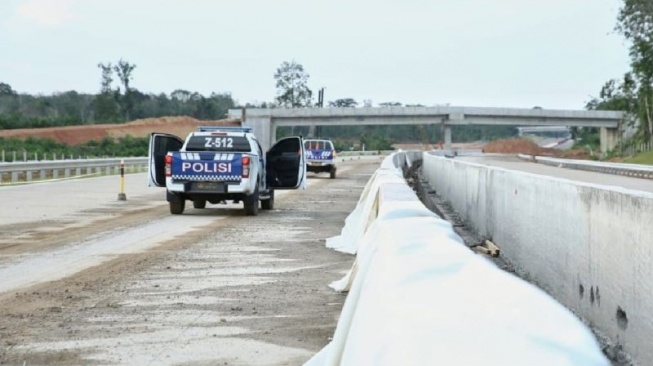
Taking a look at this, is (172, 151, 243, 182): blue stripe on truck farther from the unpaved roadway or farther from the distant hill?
the distant hill

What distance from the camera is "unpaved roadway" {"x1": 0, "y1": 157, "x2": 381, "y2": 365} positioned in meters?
7.82

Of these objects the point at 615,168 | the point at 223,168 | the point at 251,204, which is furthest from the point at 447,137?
the point at 223,168

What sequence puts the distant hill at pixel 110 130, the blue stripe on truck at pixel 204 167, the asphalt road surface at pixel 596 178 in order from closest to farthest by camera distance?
1. the blue stripe on truck at pixel 204 167
2. the asphalt road surface at pixel 596 178
3. the distant hill at pixel 110 130

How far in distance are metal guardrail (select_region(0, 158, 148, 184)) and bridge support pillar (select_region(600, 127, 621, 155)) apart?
73.1 metres

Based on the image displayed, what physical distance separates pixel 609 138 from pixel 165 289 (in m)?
114

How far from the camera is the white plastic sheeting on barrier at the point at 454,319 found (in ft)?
9.41

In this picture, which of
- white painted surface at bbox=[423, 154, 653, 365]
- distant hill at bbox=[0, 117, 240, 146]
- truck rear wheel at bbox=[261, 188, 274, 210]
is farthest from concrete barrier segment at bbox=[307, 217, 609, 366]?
distant hill at bbox=[0, 117, 240, 146]

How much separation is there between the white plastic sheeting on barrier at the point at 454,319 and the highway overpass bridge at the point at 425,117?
9519 centimetres

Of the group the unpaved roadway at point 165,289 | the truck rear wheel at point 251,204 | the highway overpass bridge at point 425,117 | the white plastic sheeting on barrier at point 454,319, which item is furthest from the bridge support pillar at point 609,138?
the white plastic sheeting on barrier at point 454,319

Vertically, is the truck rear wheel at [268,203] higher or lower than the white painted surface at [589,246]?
lower

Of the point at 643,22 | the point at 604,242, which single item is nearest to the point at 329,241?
the point at 604,242

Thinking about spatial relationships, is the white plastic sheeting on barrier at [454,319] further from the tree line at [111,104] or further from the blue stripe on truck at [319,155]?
the tree line at [111,104]

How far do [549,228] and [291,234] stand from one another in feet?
27.1

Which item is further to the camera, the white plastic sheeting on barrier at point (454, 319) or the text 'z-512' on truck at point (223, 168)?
the text 'z-512' on truck at point (223, 168)
